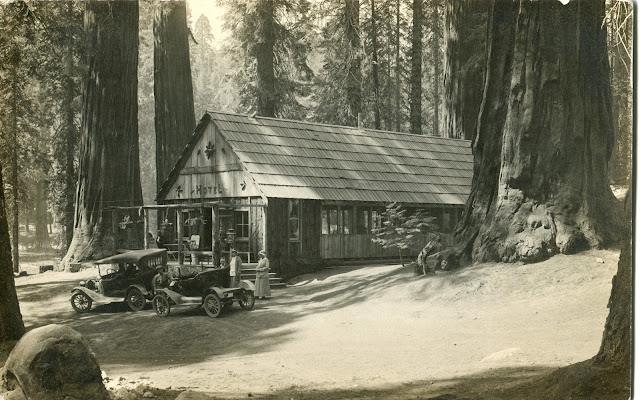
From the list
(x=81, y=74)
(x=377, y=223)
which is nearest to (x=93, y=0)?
(x=81, y=74)

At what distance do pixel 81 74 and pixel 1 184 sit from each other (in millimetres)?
2476

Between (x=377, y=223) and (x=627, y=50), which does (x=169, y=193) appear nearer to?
(x=377, y=223)

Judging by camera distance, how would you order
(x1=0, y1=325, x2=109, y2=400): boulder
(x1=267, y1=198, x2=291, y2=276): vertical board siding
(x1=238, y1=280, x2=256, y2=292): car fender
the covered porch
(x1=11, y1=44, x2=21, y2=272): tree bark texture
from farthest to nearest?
(x1=267, y1=198, x2=291, y2=276): vertical board siding
the covered porch
(x1=238, y1=280, x2=256, y2=292): car fender
(x1=11, y1=44, x2=21, y2=272): tree bark texture
(x1=0, y1=325, x2=109, y2=400): boulder

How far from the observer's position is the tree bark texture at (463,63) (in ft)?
32.1

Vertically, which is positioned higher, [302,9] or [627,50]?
[302,9]

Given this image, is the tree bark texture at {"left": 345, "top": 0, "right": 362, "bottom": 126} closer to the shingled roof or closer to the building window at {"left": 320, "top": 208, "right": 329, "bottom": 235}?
the shingled roof

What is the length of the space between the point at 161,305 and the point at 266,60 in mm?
8886

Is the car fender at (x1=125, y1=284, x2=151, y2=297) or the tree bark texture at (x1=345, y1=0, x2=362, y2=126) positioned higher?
the tree bark texture at (x1=345, y1=0, x2=362, y2=126)

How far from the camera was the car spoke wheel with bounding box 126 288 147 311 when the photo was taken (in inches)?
317

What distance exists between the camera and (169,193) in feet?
43.4

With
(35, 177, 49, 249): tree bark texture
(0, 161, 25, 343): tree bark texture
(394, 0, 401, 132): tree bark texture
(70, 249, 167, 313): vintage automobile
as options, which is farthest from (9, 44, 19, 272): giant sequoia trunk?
(394, 0, 401, 132): tree bark texture

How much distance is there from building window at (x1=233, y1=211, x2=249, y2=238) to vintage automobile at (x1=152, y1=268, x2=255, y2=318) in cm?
294

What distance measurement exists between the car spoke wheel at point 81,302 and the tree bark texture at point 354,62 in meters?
5.22

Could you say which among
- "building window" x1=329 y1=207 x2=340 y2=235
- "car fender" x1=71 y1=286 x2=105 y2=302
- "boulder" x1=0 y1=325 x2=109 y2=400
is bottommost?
"boulder" x1=0 y1=325 x2=109 y2=400
